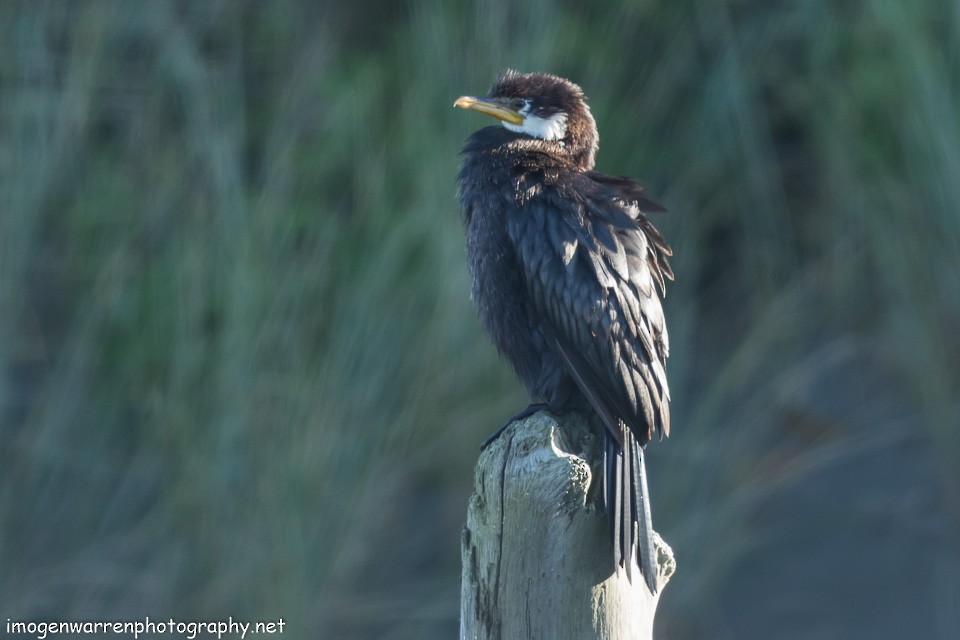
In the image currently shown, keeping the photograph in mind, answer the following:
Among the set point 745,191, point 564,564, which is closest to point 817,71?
point 745,191

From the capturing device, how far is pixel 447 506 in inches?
208

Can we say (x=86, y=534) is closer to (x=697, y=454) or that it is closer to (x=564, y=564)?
(x=697, y=454)

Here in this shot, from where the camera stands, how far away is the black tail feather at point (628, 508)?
2.36m

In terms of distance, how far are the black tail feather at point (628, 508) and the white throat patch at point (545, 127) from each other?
115 cm

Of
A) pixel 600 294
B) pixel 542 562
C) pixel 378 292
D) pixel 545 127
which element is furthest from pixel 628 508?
pixel 378 292

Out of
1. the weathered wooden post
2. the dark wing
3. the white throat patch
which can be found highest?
the white throat patch

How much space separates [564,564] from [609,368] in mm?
804

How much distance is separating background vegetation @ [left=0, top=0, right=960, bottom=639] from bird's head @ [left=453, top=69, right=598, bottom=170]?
4.43ft

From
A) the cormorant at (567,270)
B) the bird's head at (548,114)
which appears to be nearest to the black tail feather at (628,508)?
the cormorant at (567,270)

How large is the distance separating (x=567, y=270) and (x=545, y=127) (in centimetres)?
70

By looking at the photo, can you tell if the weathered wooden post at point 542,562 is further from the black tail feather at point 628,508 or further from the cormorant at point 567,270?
the cormorant at point 567,270

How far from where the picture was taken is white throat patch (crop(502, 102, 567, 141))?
361cm

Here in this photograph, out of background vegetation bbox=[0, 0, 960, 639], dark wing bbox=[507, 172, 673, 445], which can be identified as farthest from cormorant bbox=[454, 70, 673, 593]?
background vegetation bbox=[0, 0, 960, 639]

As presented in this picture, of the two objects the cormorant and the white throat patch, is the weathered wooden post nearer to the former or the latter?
the cormorant
